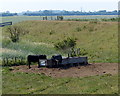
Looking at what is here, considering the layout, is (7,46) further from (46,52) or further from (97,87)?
(97,87)

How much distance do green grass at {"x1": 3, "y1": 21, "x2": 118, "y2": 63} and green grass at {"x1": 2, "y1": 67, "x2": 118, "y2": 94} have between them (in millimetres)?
17509

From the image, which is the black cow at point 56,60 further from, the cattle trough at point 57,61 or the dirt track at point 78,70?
the dirt track at point 78,70

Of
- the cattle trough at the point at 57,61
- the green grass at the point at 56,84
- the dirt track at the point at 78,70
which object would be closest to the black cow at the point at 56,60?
the cattle trough at the point at 57,61

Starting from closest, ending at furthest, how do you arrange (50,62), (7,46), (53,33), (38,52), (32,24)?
1. (50,62)
2. (38,52)
3. (7,46)
4. (53,33)
5. (32,24)

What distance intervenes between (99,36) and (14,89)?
3764cm

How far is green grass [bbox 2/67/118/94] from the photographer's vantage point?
16841mm

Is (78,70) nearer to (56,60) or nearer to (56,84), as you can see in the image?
(56,60)

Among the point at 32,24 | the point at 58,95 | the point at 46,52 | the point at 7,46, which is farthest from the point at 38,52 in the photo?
the point at 32,24

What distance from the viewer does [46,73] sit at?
2247 cm

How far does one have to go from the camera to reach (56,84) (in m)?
18.8

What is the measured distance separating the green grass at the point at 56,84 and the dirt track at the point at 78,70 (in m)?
1.21

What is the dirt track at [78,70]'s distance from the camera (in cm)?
2206

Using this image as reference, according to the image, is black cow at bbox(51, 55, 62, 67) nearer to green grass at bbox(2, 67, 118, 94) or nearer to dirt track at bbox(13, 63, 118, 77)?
dirt track at bbox(13, 63, 118, 77)

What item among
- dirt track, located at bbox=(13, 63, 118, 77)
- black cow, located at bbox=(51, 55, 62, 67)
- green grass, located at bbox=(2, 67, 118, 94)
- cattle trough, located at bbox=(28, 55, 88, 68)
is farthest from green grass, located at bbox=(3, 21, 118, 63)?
green grass, located at bbox=(2, 67, 118, 94)
